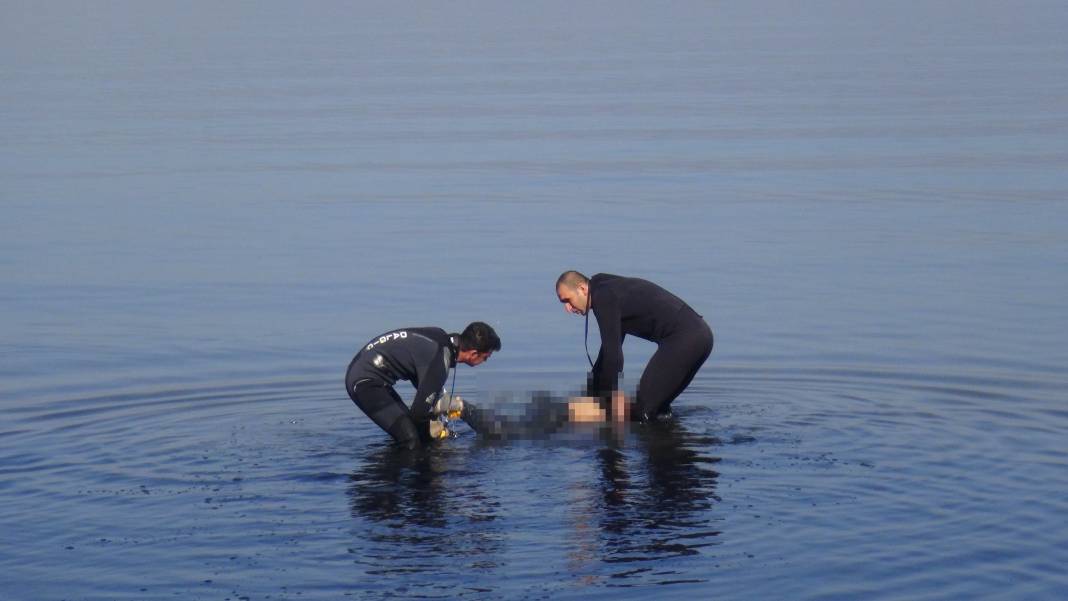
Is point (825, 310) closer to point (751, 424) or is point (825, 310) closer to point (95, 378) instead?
point (751, 424)

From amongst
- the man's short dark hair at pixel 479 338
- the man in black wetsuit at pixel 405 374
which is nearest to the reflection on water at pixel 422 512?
the man in black wetsuit at pixel 405 374

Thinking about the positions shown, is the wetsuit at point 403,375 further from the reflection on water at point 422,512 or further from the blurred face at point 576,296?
the blurred face at point 576,296

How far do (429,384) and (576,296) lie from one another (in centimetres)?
148

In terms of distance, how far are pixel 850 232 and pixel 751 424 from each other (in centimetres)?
1095

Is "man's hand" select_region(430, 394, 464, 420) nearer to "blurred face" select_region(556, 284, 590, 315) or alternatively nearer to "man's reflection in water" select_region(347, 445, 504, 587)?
"man's reflection in water" select_region(347, 445, 504, 587)

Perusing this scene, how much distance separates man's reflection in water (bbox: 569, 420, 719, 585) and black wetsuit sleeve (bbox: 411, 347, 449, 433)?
143 centimetres

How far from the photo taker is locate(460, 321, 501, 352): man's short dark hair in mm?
13945

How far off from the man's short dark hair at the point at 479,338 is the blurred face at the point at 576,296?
3.17ft

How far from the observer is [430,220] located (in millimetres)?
27219

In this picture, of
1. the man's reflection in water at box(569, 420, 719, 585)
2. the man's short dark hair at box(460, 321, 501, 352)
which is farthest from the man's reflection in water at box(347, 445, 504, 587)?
the man's short dark hair at box(460, 321, 501, 352)

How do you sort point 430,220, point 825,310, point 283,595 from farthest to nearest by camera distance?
point 430,220 < point 825,310 < point 283,595

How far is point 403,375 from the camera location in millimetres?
14672

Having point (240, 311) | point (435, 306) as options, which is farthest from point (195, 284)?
point (435, 306)

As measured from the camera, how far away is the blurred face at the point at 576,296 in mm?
14766
